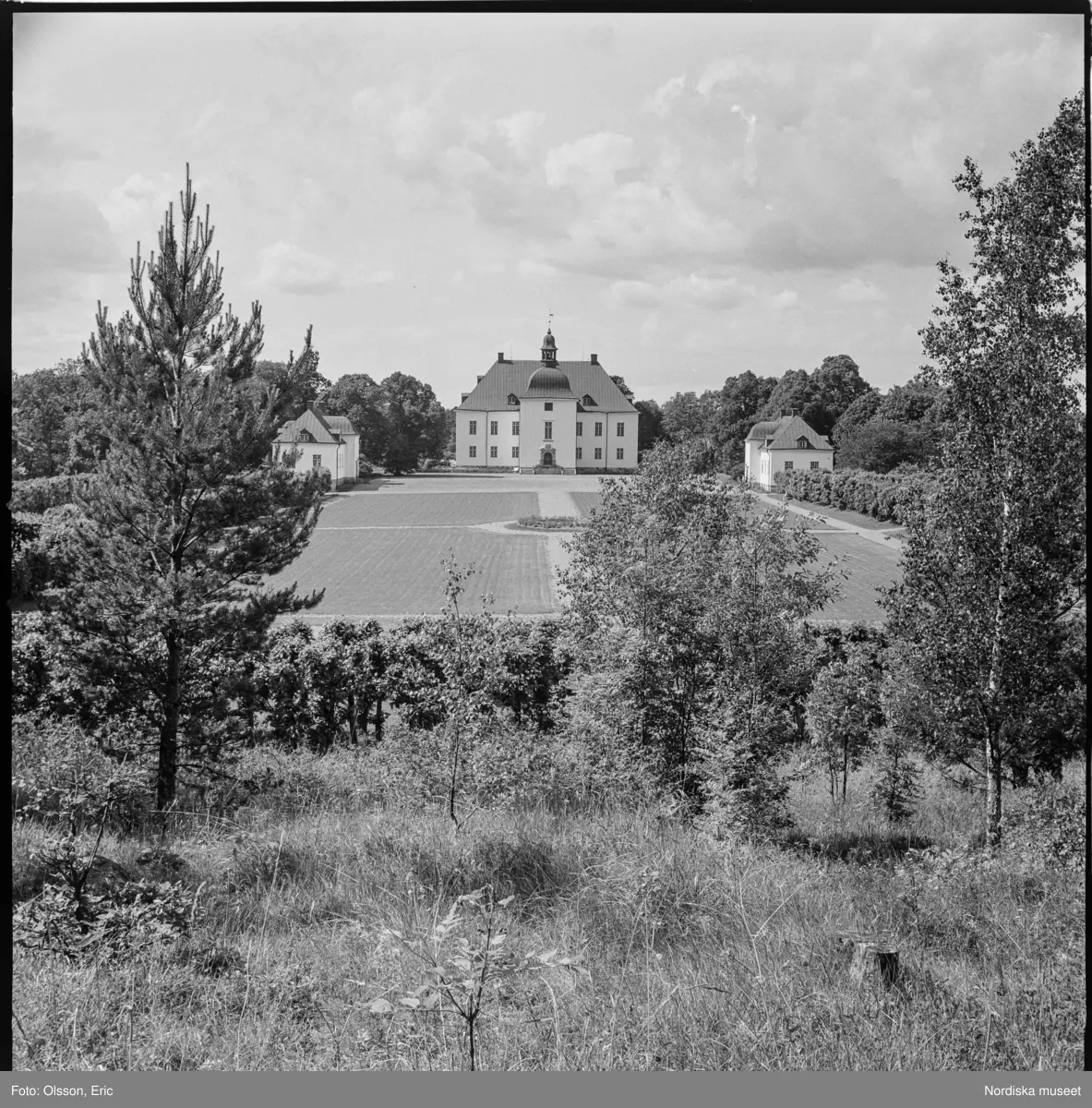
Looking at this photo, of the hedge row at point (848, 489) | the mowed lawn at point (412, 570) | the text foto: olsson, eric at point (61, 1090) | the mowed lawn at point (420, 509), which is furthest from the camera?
the mowed lawn at point (420, 509)

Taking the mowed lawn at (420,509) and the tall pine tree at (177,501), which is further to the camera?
the mowed lawn at (420,509)

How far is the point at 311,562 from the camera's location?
76.8 ft

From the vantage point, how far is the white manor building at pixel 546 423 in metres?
42.6

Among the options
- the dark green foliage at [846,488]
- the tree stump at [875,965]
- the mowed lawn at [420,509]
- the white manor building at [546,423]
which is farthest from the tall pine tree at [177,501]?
the white manor building at [546,423]

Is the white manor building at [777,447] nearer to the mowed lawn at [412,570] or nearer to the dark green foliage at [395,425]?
the mowed lawn at [412,570]

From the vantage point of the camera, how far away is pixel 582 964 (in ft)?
10.9

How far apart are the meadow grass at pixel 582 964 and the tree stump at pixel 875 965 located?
0.04 metres

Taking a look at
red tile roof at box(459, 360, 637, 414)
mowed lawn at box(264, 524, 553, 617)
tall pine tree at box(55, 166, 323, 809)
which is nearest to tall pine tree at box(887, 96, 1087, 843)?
tall pine tree at box(55, 166, 323, 809)

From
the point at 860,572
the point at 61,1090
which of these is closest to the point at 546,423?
the point at 860,572

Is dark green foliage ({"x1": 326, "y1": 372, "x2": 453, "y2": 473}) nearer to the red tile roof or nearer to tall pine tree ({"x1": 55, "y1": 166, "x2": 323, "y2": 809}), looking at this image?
the red tile roof

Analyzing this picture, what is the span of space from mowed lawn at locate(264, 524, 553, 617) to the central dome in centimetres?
1678

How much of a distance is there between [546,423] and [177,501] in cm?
3908

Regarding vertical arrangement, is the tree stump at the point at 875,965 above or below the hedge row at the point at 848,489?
below

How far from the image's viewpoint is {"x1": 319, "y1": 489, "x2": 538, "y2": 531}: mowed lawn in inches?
1197
